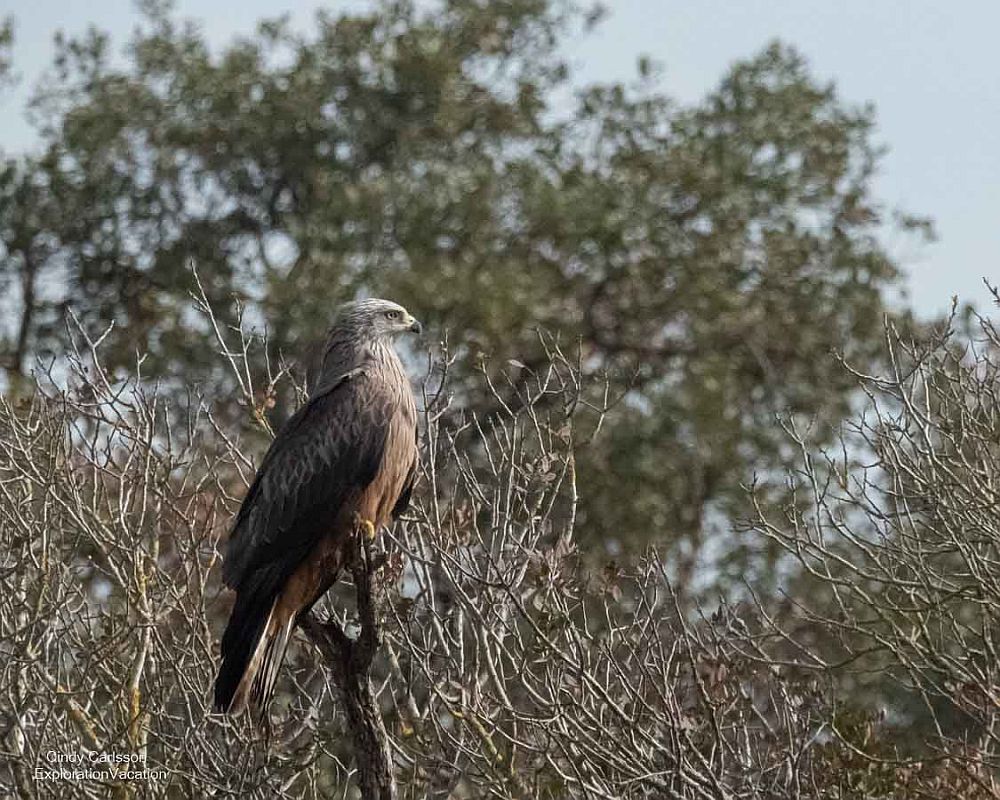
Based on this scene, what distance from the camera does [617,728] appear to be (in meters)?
8.92

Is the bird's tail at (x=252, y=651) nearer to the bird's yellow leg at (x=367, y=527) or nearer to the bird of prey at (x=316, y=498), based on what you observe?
the bird of prey at (x=316, y=498)

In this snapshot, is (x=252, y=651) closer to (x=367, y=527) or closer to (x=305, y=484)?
(x=367, y=527)

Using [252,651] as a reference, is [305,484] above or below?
above

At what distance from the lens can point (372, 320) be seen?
1025 cm

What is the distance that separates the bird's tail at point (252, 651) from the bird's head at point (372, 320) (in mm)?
1748

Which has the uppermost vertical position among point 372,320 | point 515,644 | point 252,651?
point 372,320

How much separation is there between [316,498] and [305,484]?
3.6 inches

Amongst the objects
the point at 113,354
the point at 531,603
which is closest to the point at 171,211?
the point at 113,354

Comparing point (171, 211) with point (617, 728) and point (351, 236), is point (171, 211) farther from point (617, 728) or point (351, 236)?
point (617, 728)

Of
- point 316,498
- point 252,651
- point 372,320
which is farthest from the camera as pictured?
point 372,320

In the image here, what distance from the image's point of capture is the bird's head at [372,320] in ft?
33.4

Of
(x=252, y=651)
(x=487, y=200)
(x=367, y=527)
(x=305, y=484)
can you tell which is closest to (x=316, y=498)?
(x=305, y=484)

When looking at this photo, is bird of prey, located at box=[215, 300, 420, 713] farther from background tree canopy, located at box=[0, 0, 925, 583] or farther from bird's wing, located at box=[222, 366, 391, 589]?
background tree canopy, located at box=[0, 0, 925, 583]

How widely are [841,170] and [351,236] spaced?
592 cm
